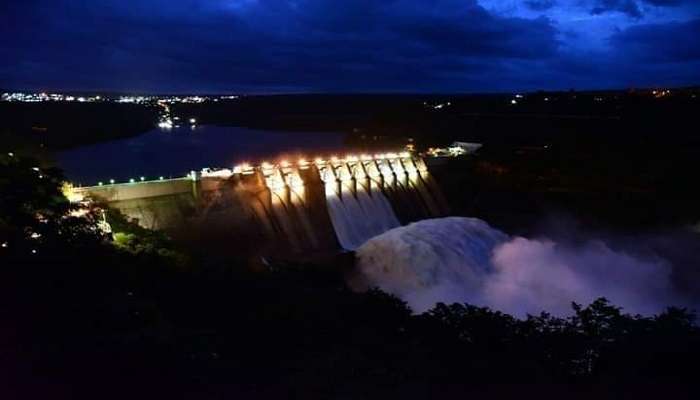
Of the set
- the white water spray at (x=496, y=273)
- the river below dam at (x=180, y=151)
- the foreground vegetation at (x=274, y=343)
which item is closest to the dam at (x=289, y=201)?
the white water spray at (x=496, y=273)

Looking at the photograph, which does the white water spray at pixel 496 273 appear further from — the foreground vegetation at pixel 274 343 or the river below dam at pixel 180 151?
the river below dam at pixel 180 151

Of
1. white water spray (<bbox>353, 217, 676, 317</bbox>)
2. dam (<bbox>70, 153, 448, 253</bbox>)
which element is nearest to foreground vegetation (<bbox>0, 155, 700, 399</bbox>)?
white water spray (<bbox>353, 217, 676, 317</bbox>)

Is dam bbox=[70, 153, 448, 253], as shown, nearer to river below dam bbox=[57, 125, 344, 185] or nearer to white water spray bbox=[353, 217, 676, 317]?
white water spray bbox=[353, 217, 676, 317]

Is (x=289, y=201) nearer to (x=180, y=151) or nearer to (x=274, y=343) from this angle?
(x=274, y=343)

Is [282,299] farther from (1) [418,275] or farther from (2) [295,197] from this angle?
(2) [295,197]

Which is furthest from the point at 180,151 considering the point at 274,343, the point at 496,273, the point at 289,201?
the point at 274,343

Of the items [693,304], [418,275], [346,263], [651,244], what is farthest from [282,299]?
[651,244]
